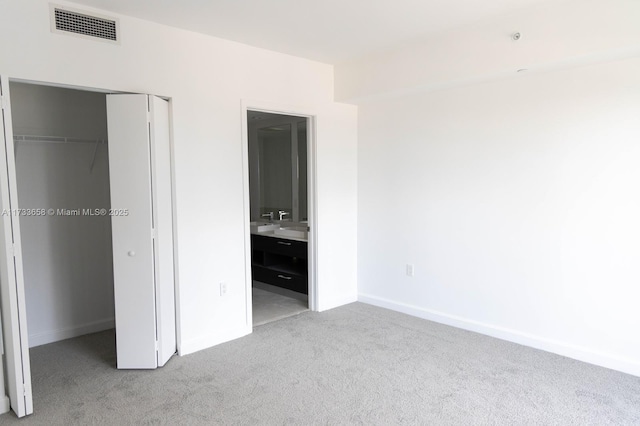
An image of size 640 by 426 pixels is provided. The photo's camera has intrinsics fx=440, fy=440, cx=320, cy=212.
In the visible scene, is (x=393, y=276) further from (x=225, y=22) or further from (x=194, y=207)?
(x=225, y=22)

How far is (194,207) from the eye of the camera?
3594 millimetres

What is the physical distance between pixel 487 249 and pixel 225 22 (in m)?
2.91

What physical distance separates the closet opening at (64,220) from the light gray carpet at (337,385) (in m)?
0.17

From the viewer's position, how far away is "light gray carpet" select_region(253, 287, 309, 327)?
4.48 meters

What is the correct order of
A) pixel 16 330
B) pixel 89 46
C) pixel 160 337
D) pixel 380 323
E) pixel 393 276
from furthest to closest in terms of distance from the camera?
pixel 393 276
pixel 380 323
pixel 160 337
pixel 89 46
pixel 16 330

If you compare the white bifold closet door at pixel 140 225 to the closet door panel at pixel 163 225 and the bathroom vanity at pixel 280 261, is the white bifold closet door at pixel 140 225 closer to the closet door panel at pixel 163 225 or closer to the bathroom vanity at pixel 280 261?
the closet door panel at pixel 163 225

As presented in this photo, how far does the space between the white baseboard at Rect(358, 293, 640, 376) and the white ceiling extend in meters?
2.59

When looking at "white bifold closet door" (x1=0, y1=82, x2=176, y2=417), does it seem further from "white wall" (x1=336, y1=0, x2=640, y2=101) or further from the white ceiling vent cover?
"white wall" (x1=336, y1=0, x2=640, y2=101)

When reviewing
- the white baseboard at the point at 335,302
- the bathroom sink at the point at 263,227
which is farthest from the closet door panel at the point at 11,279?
the bathroom sink at the point at 263,227

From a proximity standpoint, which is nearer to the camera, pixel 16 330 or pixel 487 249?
pixel 16 330

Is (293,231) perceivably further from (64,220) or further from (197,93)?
(64,220)

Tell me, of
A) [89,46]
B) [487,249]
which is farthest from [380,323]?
[89,46]

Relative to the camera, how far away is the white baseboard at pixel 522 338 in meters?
3.24

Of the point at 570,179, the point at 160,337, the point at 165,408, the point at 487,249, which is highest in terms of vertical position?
the point at 570,179
